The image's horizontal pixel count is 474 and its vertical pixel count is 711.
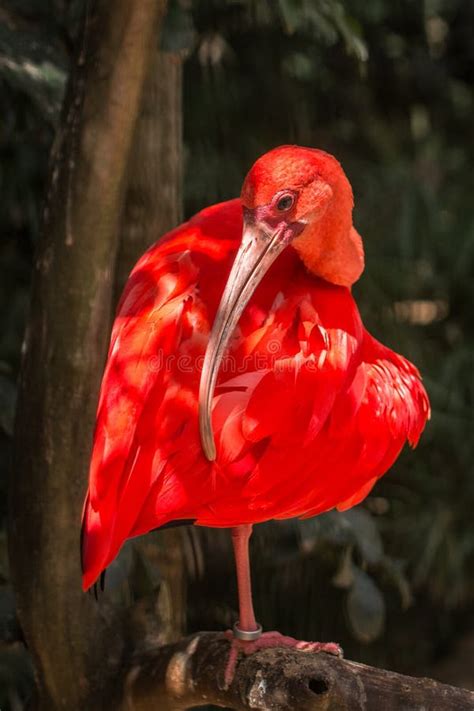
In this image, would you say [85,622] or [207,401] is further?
[85,622]

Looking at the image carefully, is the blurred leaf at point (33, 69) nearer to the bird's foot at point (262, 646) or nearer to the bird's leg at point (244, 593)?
the bird's leg at point (244, 593)

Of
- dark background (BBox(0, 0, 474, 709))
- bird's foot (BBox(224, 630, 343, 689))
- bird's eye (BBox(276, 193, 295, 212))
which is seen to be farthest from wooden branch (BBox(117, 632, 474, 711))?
bird's eye (BBox(276, 193, 295, 212))

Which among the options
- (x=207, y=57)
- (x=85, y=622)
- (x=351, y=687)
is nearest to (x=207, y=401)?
(x=351, y=687)

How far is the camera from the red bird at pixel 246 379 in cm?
197

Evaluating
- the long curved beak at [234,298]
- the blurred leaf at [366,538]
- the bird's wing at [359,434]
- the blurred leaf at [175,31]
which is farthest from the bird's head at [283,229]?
the blurred leaf at [366,538]

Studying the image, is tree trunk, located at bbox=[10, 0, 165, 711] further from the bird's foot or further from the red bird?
the bird's foot

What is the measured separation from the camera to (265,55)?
13.2 feet

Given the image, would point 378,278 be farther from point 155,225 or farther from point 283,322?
point 283,322

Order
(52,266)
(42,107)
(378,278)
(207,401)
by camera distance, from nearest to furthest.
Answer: (207,401), (52,266), (42,107), (378,278)

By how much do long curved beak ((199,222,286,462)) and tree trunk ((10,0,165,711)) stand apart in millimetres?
395

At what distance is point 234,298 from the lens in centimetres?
199

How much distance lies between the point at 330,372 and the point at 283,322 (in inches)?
4.8

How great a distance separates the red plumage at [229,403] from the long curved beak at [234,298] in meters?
0.07

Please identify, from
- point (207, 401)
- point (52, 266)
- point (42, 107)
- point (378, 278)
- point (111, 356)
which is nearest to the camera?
point (207, 401)
